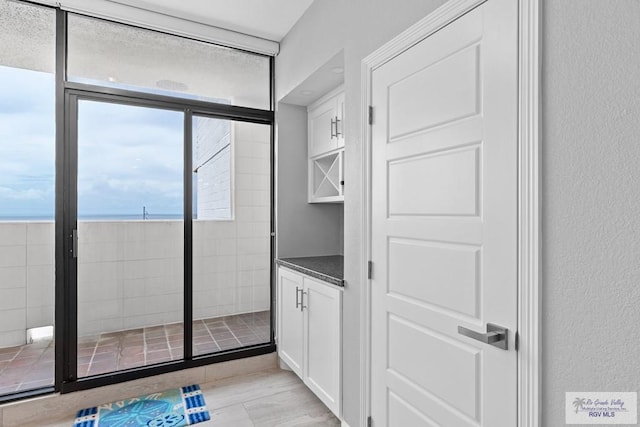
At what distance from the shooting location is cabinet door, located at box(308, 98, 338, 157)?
2.68 m

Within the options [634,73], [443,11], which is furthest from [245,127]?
[634,73]

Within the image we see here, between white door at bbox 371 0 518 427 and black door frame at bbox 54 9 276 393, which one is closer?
white door at bbox 371 0 518 427

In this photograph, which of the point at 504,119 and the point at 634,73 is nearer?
the point at 634,73

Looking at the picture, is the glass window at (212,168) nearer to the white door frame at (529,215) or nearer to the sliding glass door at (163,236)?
the sliding glass door at (163,236)

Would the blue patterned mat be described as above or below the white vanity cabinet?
below

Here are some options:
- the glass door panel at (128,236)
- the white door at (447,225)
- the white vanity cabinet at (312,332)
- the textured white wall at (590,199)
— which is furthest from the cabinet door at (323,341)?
the textured white wall at (590,199)

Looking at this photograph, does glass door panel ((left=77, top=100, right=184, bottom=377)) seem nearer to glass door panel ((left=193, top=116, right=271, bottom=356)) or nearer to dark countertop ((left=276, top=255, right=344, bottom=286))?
glass door panel ((left=193, top=116, right=271, bottom=356))

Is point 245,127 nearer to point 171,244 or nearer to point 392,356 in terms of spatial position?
point 171,244

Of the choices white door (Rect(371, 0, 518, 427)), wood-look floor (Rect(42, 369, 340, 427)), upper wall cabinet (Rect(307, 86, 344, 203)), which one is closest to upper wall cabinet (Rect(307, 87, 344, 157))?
upper wall cabinet (Rect(307, 86, 344, 203))

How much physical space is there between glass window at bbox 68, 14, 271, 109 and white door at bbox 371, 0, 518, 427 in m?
1.63

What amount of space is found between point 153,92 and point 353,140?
1.72 meters

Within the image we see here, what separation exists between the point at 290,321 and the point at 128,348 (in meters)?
1.27

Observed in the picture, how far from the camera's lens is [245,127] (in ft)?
10.0

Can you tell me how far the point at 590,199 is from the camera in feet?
3.00
